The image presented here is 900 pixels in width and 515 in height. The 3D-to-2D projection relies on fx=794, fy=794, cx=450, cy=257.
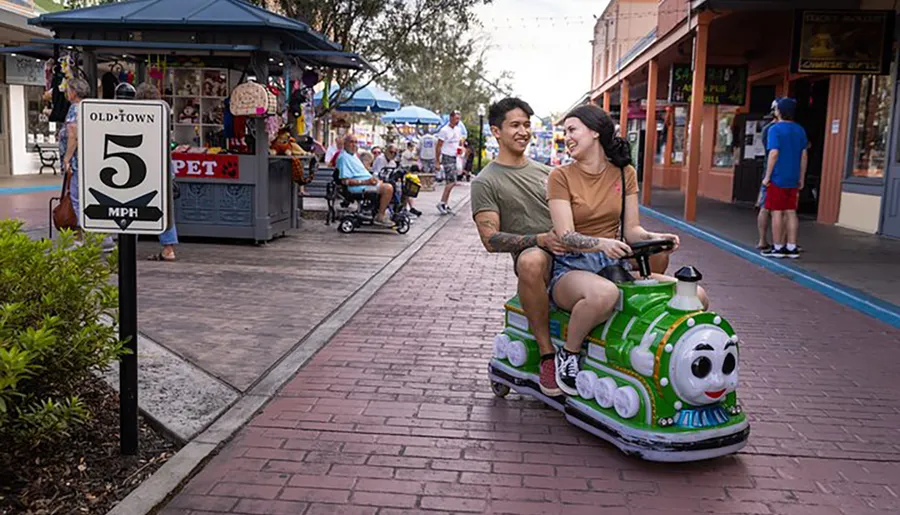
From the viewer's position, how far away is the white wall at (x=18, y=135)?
2212 centimetres

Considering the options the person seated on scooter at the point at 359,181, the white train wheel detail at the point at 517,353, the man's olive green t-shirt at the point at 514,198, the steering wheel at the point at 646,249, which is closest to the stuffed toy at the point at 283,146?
the person seated on scooter at the point at 359,181

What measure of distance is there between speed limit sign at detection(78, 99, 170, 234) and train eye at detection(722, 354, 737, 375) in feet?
8.67

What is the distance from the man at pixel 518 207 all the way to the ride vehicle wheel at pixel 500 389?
0.41 meters

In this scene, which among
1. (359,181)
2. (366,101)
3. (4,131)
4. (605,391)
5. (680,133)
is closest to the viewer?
(605,391)

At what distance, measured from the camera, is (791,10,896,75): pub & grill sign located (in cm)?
1141

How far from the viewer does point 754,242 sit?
11.4 metres

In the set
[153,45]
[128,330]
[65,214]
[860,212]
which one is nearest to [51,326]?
[128,330]

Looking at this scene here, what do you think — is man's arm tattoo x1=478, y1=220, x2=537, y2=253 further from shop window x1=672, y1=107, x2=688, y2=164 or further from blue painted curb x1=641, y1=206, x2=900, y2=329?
shop window x1=672, y1=107, x2=688, y2=164

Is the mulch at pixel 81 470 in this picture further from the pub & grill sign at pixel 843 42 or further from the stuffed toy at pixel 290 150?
the pub & grill sign at pixel 843 42

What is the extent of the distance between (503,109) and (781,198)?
632cm

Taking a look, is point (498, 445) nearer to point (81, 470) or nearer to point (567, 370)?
point (567, 370)

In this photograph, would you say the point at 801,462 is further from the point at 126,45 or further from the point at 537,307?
the point at 126,45

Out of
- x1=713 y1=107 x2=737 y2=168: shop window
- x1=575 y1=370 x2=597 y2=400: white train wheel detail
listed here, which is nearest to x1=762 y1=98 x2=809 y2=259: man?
x1=575 y1=370 x2=597 y2=400: white train wheel detail

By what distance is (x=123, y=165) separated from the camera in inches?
139
